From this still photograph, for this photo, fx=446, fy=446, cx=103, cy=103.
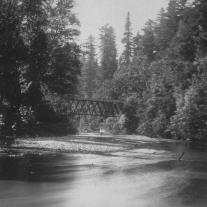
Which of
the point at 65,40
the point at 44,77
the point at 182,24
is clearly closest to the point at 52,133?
the point at 44,77

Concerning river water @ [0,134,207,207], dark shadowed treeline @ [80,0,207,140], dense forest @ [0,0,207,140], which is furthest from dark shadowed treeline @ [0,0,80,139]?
river water @ [0,134,207,207]

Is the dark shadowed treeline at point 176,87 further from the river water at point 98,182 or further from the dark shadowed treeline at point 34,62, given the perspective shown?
the river water at point 98,182

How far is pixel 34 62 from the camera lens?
Answer: 4878 centimetres

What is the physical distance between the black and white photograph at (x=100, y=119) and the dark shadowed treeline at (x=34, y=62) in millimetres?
122

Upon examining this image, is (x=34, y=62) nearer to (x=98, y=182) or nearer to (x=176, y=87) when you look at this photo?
(x=176, y=87)

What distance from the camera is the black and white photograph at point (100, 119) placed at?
17969 millimetres

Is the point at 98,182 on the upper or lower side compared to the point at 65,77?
lower

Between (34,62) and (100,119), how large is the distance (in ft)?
209

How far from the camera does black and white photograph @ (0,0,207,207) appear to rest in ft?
59.0

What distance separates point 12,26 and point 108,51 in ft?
310

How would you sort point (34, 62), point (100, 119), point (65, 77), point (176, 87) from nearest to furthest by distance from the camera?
point (34, 62) → point (65, 77) → point (176, 87) → point (100, 119)

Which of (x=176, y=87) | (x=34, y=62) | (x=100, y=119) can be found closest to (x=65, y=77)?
(x=34, y=62)

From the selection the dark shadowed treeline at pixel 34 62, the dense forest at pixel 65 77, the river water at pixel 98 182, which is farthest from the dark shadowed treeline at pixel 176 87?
the river water at pixel 98 182

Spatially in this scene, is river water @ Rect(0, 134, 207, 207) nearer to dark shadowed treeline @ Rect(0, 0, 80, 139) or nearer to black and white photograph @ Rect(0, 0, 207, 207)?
black and white photograph @ Rect(0, 0, 207, 207)
